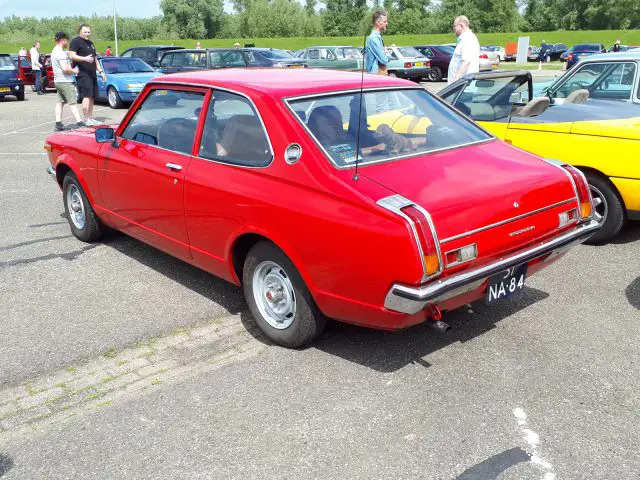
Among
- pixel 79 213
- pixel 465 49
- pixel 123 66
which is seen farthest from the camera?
pixel 123 66

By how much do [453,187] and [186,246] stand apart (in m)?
1.97

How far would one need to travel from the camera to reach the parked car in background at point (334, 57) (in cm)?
2428

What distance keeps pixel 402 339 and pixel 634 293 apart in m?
1.93

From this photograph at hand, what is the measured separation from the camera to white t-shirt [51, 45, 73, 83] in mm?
11742

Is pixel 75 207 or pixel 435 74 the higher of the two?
pixel 435 74

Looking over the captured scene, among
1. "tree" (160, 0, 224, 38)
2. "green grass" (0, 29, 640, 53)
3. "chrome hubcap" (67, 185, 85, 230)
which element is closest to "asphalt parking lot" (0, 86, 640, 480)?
"chrome hubcap" (67, 185, 85, 230)

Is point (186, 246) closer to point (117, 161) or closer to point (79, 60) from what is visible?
point (117, 161)

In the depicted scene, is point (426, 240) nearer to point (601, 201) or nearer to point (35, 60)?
point (601, 201)

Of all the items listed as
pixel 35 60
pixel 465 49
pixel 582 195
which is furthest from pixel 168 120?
pixel 35 60

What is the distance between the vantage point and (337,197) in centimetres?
344

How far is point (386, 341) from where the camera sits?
4.07 m

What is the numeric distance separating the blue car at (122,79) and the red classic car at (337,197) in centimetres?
1317

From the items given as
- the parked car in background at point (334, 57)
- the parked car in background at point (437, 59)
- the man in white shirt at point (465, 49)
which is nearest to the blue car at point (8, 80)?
the parked car in background at point (334, 57)

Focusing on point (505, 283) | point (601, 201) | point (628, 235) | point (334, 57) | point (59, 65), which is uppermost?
point (334, 57)
